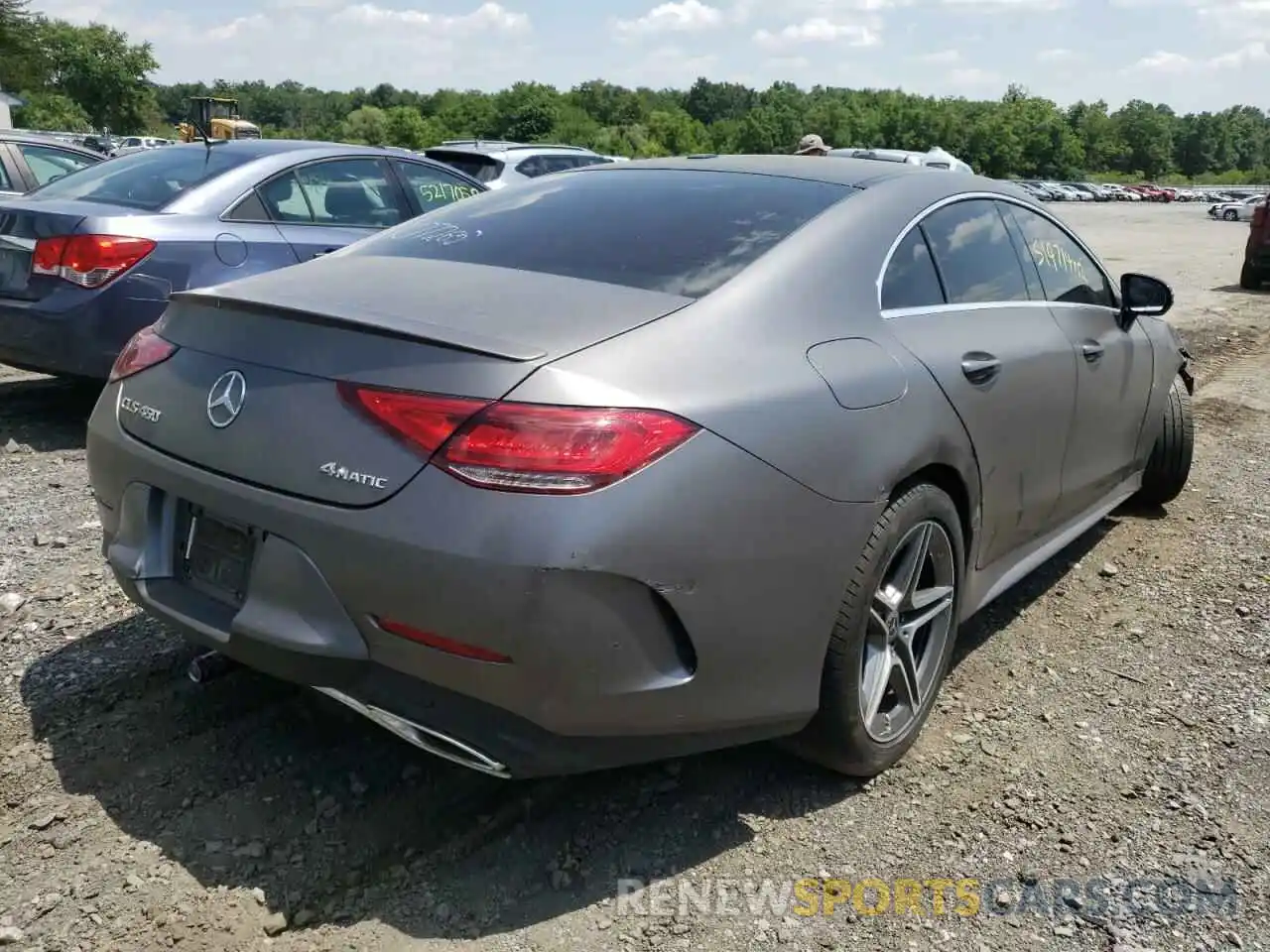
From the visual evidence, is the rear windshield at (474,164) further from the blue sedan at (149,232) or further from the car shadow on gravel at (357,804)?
the car shadow on gravel at (357,804)

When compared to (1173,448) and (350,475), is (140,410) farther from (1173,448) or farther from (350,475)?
(1173,448)

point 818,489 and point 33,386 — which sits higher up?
point 818,489

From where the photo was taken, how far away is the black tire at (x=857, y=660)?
2590 mm

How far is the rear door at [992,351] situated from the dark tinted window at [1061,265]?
185 millimetres

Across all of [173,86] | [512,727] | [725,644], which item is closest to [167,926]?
[512,727]

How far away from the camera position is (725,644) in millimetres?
2311

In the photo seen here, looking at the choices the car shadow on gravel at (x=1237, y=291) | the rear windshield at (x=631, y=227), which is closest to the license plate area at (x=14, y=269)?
the rear windshield at (x=631, y=227)

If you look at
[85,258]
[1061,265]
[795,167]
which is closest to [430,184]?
[85,258]

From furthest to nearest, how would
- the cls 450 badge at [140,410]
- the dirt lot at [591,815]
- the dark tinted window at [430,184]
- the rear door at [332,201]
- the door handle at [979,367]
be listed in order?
the dark tinted window at [430,184] → the rear door at [332,201] → the door handle at [979,367] → the cls 450 badge at [140,410] → the dirt lot at [591,815]

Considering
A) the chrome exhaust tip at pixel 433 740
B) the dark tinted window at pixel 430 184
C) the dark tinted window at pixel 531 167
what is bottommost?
the chrome exhaust tip at pixel 433 740

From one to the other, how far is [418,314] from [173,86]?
159 m

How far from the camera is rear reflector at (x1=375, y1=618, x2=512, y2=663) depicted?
6.98 ft

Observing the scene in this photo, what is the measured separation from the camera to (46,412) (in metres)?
6.18

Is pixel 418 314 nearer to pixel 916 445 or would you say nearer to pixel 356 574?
pixel 356 574
